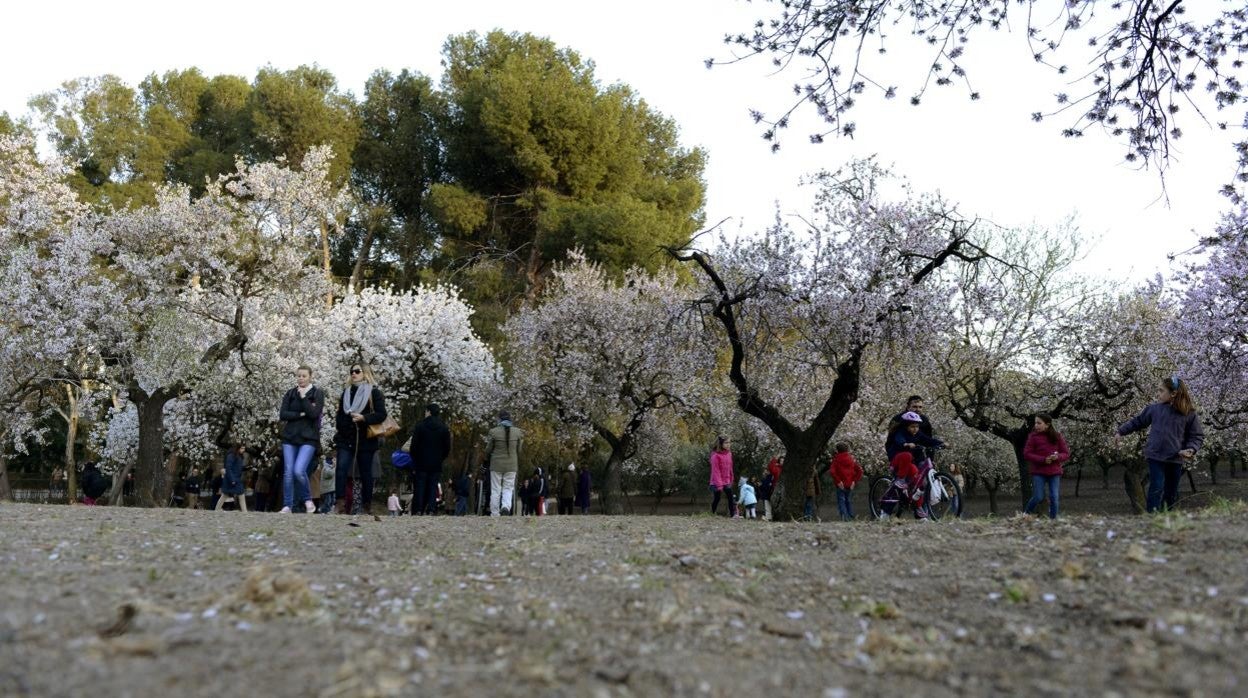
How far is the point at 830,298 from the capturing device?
55.3 ft

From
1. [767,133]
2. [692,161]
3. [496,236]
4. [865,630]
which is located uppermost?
[692,161]

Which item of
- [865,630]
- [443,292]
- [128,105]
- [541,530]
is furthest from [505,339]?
[865,630]

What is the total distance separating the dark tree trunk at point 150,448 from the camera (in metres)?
23.1

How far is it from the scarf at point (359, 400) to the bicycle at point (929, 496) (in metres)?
7.28

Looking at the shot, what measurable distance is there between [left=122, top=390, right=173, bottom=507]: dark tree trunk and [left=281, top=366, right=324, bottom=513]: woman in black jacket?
1159 centimetres

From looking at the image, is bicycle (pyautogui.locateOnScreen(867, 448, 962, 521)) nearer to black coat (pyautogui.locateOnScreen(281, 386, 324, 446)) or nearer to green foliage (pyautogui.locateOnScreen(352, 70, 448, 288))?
black coat (pyautogui.locateOnScreen(281, 386, 324, 446))

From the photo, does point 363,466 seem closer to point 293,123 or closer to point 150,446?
point 150,446

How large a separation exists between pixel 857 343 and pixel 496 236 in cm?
2709

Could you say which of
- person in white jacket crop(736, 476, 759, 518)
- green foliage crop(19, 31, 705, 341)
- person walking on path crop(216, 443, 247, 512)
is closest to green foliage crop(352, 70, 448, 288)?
green foliage crop(19, 31, 705, 341)

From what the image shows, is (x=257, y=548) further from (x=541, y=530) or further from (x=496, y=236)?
(x=496, y=236)

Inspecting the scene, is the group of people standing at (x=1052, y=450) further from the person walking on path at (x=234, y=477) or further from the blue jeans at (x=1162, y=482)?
the person walking on path at (x=234, y=477)

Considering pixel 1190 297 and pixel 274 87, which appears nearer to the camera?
pixel 1190 297

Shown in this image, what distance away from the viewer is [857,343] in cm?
1616

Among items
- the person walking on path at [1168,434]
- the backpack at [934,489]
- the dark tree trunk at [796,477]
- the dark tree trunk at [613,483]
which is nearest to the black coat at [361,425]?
the dark tree trunk at [796,477]
